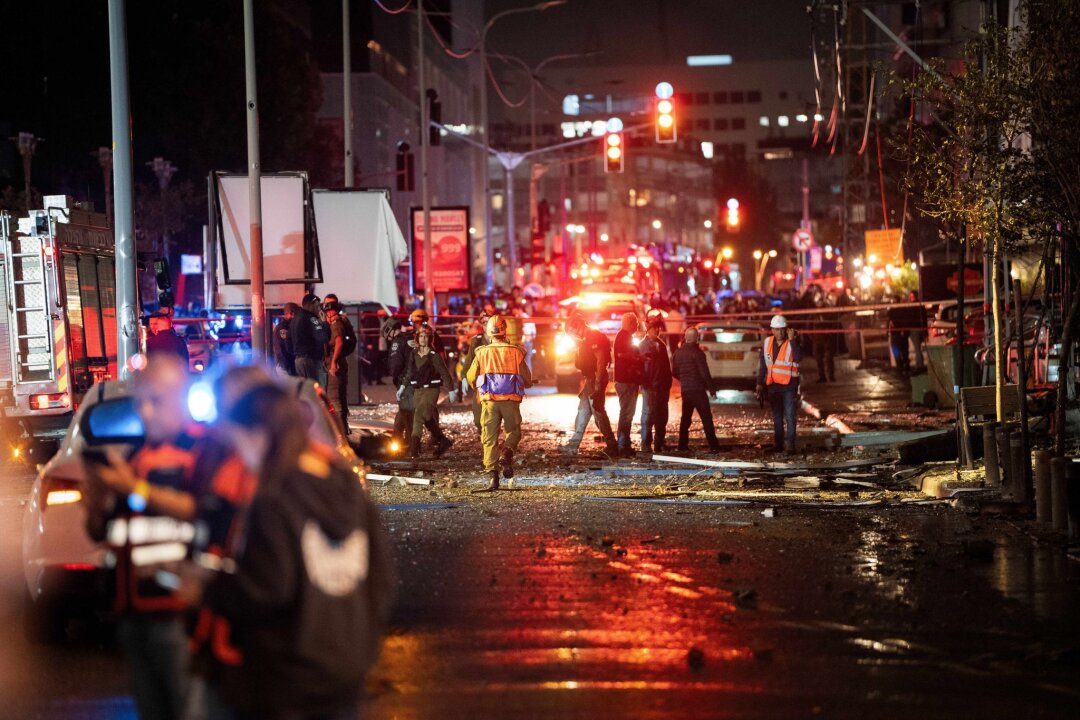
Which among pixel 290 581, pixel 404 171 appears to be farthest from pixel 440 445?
pixel 404 171

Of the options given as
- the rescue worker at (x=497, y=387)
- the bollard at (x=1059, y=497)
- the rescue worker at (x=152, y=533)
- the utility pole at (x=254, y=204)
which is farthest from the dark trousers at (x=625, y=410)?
the rescue worker at (x=152, y=533)

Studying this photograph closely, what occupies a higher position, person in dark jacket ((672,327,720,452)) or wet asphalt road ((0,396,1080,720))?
person in dark jacket ((672,327,720,452))

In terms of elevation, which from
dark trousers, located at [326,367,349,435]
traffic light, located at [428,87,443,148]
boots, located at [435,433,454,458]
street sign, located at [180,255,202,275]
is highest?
traffic light, located at [428,87,443,148]

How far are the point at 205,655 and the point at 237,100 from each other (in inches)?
1985

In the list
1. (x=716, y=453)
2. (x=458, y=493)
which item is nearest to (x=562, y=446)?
(x=716, y=453)

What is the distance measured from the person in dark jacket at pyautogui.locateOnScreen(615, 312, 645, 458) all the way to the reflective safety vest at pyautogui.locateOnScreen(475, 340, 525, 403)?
3499 millimetres

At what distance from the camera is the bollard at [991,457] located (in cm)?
1399

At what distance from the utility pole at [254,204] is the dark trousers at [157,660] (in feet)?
50.7

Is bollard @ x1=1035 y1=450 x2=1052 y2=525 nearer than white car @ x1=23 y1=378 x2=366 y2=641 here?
No

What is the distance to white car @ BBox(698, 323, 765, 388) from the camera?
102ft

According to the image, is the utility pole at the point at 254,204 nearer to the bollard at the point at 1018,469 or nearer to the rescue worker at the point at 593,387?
the rescue worker at the point at 593,387

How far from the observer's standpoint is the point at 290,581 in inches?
152

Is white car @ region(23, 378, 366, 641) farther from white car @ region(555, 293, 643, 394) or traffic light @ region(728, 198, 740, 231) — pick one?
traffic light @ region(728, 198, 740, 231)

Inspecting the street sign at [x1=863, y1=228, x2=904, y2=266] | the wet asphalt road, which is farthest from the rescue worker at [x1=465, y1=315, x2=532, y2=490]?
the street sign at [x1=863, y1=228, x2=904, y2=266]
